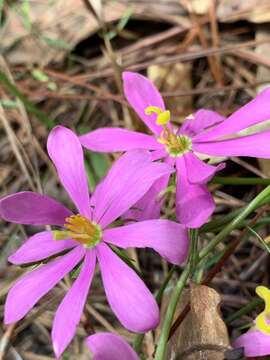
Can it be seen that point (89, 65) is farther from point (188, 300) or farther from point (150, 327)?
point (150, 327)

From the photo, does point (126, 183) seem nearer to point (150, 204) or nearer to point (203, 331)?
point (150, 204)

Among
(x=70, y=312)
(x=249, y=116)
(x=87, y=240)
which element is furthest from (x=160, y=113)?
(x=70, y=312)

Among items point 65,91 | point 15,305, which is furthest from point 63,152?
point 65,91

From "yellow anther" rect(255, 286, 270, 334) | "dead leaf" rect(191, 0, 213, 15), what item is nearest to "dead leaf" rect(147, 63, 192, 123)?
"dead leaf" rect(191, 0, 213, 15)

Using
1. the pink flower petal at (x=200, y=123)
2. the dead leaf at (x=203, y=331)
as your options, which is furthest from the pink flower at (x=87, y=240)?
the pink flower petal at (x=200, y=123)

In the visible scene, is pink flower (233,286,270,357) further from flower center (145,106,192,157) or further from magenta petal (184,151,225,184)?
flower center (145,106,192,157)

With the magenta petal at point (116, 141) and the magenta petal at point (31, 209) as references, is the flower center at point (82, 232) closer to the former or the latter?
the magenta petal at point (31, 209)
